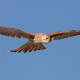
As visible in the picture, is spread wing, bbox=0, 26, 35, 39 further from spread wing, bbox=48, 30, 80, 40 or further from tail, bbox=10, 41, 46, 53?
spread wing, bbox=48, 30, 80, 40

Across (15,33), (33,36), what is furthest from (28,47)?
(15,33)

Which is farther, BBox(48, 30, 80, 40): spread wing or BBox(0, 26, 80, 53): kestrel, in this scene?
BBox(48, 30, 80, 40): spread wing

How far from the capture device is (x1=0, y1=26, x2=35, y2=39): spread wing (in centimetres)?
1680

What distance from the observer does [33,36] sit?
17781 mm

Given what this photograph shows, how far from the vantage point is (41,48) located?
1980 cm

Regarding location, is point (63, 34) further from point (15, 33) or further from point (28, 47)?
point (15, 33)

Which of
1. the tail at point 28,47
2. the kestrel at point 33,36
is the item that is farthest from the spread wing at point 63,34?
the tail at point 28,47

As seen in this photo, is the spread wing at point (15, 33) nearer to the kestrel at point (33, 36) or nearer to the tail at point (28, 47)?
the kestrel at point (33, 36)

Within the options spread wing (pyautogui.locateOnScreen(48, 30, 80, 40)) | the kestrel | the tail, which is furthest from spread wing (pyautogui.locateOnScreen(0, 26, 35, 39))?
spread wing (pyautogui.locateOnScreen(48, 30, 80, 40))

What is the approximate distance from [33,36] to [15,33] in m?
1.42

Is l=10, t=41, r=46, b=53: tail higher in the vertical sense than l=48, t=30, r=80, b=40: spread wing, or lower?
lower

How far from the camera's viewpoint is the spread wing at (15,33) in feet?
55.1

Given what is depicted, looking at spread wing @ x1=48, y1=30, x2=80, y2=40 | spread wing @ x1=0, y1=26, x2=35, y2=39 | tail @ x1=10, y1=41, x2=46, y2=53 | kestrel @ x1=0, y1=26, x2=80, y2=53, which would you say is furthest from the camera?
tail @ x1=10, y1=41, x2=46, y2=53

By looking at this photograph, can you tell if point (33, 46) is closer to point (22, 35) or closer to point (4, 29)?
point (22, 35)
